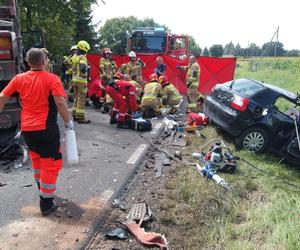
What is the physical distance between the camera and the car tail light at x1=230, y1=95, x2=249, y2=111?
295 inches

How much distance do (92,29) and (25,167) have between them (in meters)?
29.9

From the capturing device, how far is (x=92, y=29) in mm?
34156

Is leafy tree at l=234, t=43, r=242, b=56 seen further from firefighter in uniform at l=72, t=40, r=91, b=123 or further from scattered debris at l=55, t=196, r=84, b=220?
scattered debris at l=55, t=196, r=84, b=220

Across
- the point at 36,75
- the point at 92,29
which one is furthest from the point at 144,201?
the point at 92,29

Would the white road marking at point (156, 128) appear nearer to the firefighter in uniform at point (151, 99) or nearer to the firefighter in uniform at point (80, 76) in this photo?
the firefighter in uniform at point (151, 99)

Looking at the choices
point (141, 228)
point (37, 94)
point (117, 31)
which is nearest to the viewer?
point (141, 228)

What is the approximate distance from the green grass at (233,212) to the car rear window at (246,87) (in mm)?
2008

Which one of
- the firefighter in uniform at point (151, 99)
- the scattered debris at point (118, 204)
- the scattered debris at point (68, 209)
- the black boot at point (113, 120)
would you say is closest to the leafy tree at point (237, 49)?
the firefighter in uniform at point (151, 99)

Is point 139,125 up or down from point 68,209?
down

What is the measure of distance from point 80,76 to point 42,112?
16.2 ft

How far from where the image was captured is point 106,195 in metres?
4.88

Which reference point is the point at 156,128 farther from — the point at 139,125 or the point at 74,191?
the point at 74,191

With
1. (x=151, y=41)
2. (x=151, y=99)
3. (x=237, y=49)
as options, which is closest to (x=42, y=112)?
(x=151, y=99)

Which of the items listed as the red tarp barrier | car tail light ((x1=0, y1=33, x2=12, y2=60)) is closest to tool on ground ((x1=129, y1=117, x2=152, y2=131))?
car tail light ((x1=0, y1=33, x2=12, y2=60))
